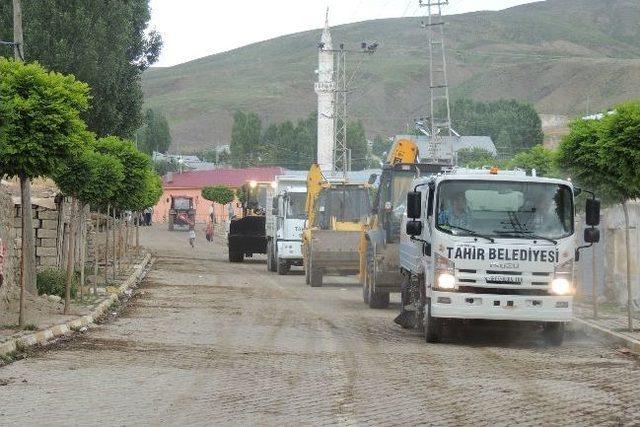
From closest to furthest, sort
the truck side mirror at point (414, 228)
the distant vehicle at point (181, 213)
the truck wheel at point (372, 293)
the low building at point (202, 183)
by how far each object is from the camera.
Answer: the truck side mirror at point (414, 228) < the truck wheel at point (372, 293) < the distant vehicle at point (181, 213) < the low building at point (202, 183)

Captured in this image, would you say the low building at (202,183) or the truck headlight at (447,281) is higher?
the low building at (202,183)

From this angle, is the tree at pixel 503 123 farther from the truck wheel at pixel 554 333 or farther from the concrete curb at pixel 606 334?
the truck wheel at pixel 554 333

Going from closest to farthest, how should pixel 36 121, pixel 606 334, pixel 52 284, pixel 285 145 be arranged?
pixel 36 121
pixel 606 334
pixel 52 284
pixel 285 145

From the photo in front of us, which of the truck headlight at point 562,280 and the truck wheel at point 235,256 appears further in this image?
the truck wheel at point 235,256

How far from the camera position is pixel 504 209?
18.1 m

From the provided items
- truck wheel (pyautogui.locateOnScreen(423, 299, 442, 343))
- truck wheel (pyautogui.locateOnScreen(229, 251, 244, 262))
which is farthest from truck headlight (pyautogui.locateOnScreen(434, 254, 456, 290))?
truck wheel (pyautogui.locateOnScreen(229, 251, 244, 262))

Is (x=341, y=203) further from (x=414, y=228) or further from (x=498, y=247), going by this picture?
(x=498, y=247)

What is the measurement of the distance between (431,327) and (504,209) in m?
2.02

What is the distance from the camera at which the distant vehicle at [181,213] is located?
9881 centimetres

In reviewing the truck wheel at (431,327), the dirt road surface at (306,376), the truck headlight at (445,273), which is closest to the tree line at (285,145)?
the dirt road surface at (306,376)

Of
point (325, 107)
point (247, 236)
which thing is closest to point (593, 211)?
point (247, 236)

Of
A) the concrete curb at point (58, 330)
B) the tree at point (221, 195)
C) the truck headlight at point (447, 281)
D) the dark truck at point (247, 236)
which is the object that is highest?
the tree at point (221, 195)

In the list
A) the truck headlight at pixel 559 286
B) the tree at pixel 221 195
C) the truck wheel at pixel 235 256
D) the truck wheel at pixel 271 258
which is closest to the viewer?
the truck headlight at pixel 559 286

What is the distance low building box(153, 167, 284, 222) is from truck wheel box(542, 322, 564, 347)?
4049 inches
